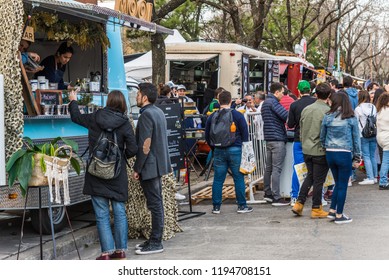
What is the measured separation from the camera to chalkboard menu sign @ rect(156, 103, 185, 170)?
10.1m

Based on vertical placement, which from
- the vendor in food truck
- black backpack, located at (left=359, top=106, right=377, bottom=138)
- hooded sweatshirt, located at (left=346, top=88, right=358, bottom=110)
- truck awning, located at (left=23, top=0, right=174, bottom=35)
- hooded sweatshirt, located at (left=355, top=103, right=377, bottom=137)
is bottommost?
black backpack, located at (left=359, top=106, right=377, bottom=138)

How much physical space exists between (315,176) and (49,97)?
3.78 metres

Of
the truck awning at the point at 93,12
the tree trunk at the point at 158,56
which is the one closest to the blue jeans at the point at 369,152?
the tree trunk at the point at 158,56

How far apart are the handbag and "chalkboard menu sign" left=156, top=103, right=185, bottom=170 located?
923 millimetres

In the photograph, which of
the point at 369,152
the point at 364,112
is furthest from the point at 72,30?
the point at 369,152

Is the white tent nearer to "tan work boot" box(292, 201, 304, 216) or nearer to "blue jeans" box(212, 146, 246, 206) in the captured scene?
"blue jeans" box(212, 146, 246, 206)

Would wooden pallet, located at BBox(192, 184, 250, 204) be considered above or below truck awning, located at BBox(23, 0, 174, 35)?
below

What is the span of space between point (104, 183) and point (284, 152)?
447 centimetres

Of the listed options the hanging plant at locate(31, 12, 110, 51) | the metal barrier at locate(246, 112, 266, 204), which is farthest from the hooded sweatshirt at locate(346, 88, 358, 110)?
the hanging plant at locate(31, 12, 110, 51)

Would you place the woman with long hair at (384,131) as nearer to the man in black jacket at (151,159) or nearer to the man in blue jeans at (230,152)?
the man in blue jeans at (230,152)

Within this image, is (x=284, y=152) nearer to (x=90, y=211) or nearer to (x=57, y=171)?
(x=90, y=211)

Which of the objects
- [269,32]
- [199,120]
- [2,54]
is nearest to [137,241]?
[2,54]

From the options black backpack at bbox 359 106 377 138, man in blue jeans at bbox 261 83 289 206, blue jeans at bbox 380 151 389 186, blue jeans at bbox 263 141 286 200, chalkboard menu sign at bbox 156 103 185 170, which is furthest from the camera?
black backpack at bbox 359 106 377 138

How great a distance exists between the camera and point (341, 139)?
9.12 meters
